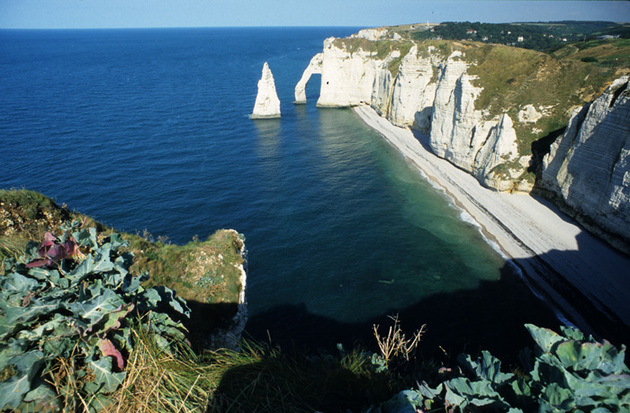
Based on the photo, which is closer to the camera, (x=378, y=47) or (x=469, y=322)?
(x=469, y=322)

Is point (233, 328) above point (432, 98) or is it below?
below

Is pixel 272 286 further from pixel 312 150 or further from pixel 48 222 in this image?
pixel 312 150

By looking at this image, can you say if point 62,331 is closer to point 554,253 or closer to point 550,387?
point 550,387

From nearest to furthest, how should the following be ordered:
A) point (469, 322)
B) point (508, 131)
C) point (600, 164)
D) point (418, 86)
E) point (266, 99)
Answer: point (469, 322) → point (600, 164) → point (508, 131) → point (418, 86) → point (266, 99)

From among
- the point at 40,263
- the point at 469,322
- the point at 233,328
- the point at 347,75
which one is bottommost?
the point at 469,322

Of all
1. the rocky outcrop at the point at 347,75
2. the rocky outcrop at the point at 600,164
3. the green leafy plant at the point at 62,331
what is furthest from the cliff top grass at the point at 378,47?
the green leafy plant at the point at 62,331

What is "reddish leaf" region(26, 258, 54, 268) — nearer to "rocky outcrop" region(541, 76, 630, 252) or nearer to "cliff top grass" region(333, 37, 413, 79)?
"rocky outcrop" region(541, 76, 630, 252)

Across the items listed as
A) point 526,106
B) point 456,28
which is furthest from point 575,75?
point 456,28

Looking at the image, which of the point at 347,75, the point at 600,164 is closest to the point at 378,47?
the point at 347,75
